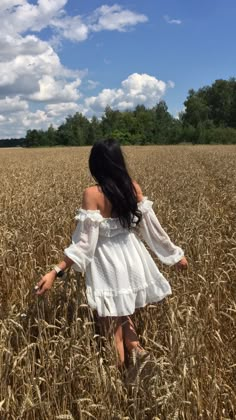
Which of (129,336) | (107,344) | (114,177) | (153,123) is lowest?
(129,336)

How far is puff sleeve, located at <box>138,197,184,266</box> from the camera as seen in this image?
3.67 metres

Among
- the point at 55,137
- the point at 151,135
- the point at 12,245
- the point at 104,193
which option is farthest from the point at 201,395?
the point at 55,137

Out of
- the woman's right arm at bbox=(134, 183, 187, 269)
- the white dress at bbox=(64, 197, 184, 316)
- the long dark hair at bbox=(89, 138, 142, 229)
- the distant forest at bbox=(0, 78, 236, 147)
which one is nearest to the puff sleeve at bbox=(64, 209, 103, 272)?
the white dress at bbox=(64, 197, 184, 316)

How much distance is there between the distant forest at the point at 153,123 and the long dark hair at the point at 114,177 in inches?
3501

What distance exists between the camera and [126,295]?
3.45 meters

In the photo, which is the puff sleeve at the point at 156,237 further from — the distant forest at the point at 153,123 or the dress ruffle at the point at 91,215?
the distant forest at the point at 153,123

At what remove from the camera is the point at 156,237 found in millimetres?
3707

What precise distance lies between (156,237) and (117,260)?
396 millimetres

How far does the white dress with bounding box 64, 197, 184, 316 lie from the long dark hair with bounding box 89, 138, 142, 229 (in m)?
0.11

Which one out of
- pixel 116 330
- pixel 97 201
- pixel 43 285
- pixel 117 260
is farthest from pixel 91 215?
pixel 116 330

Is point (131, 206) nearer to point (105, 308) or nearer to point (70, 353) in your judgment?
point (105, 308)

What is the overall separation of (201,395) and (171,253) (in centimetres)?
128

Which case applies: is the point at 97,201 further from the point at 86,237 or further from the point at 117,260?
the point at 117,260

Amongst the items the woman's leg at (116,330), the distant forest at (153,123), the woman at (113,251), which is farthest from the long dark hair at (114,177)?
the distant forest at (153,123)
